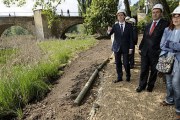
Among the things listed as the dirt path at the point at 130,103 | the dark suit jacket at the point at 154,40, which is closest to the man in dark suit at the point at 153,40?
the dark suit jacket at the point at 154,40

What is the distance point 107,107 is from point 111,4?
14.1 meters

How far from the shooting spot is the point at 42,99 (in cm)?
339

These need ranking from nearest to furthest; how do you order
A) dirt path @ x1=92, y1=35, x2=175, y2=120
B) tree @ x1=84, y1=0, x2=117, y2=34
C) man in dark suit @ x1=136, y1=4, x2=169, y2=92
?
dirt path @ x1=92, y1=35, x2=175, y2=120 < man in dark suit @ x1=136, y1=4, x2=169, y2=92 < tree @ x1=84, y1=0, x2=117, y2=34

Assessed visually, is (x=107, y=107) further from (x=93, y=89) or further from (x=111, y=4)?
(x=111, y=4)

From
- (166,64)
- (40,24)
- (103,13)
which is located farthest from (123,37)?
(40,24)

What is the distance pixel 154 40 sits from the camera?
256 centimetres

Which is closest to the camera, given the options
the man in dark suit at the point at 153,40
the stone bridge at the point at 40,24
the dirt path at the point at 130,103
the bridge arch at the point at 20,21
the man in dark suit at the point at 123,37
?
the dirt path at the point at 130,103

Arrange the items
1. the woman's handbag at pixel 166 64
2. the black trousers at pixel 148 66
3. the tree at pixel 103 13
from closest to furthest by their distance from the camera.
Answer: the woman's handbag at pixel 166 64, the black trousers at pixel 148 66, the tree at pixel 103 13

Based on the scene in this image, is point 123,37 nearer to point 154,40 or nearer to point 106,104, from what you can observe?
point 154,40

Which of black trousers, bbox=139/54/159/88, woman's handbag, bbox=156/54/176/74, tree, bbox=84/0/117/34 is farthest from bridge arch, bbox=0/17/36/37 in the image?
woman's handbag, bbox=156/54/176/74

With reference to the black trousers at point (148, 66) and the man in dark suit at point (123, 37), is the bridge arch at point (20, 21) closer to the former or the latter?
the man in dark suit at point (123, 37)

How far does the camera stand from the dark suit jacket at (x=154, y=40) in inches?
97.5

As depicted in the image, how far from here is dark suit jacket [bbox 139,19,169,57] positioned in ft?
8.13

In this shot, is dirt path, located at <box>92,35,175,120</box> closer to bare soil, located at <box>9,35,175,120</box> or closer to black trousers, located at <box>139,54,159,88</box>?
bare soil, located at <box>9,35,175,120</box>
